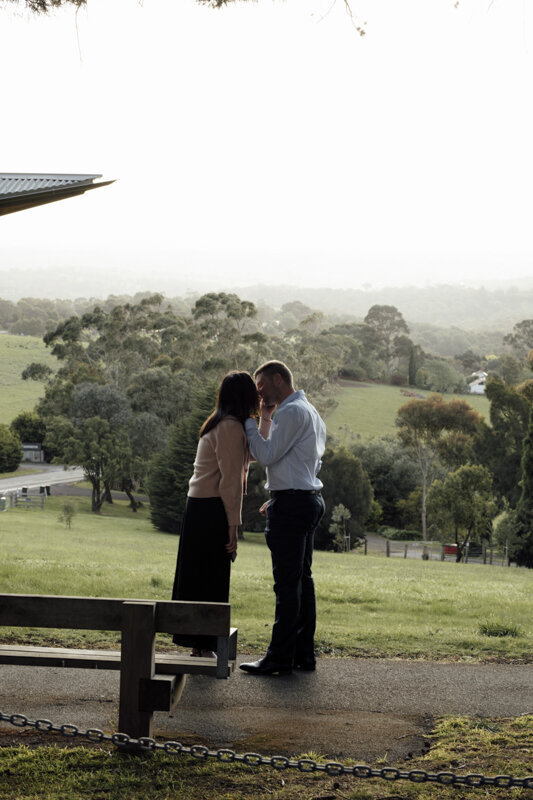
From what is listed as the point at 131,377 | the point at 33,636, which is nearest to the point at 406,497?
the point at 131,377

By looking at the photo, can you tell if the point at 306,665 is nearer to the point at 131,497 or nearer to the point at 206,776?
the point at 206,776

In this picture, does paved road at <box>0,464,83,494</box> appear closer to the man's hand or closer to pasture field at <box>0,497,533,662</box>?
pasture field at <box>0,497,533,662</box>

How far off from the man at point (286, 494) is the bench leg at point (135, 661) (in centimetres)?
141

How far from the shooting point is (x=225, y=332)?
55406mm

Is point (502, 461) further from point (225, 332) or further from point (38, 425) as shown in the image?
point (38, 425)

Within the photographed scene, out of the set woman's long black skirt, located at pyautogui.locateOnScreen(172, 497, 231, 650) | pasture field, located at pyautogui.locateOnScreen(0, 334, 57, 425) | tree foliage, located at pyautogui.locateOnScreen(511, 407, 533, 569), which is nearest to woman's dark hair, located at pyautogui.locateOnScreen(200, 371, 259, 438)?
woman's long black skirt, located at pyautogui.locateOnScreen(172, 497, 231, 650)

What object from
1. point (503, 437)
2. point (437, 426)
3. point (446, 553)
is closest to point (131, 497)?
point (446, 553)

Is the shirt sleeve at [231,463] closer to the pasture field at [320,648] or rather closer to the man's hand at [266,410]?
the man's hand at [266,410]

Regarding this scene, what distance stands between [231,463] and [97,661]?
141 cm

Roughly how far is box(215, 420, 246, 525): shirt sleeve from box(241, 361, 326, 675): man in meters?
0.08

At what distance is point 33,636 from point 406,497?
46.6 m

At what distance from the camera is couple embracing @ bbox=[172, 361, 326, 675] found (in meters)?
5.25

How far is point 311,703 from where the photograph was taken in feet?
16.1

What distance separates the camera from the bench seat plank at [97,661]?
4.31 metres
